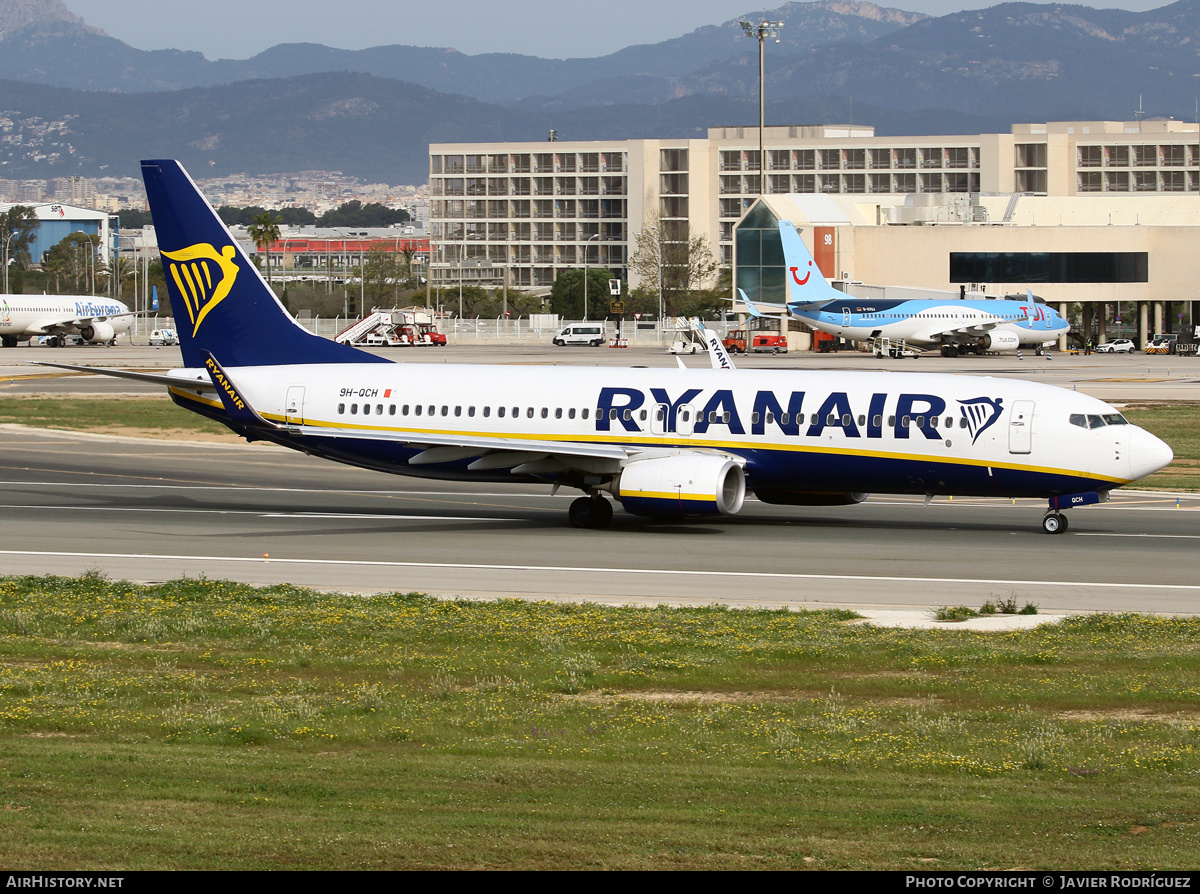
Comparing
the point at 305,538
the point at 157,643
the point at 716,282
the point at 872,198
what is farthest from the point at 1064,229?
the point at 157,643

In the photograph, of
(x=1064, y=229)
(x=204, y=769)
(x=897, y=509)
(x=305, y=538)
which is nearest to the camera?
(x=204, y=769)

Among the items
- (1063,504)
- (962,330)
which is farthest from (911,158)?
(1063,504)

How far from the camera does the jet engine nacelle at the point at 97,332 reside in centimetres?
12431

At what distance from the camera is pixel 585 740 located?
44.2ft

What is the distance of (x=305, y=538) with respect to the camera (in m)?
30.9

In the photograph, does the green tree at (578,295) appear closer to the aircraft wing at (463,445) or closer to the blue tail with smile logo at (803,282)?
the blue tail with smile logo at (803,282)

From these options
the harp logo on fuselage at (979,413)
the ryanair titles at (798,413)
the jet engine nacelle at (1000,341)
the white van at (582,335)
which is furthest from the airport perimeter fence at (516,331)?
the harp logo on fuselage at (979,413)

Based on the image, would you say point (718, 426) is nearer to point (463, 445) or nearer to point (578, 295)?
point (463, 445)

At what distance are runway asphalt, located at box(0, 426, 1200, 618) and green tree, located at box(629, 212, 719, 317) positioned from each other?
126938 millimetres

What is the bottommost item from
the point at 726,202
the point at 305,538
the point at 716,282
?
the point at 305,538

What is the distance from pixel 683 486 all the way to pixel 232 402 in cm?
1166

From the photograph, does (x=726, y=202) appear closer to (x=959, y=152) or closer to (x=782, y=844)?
(x=959, y=152)

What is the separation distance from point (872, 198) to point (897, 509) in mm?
101391

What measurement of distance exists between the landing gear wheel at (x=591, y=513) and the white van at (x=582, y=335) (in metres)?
90.3
